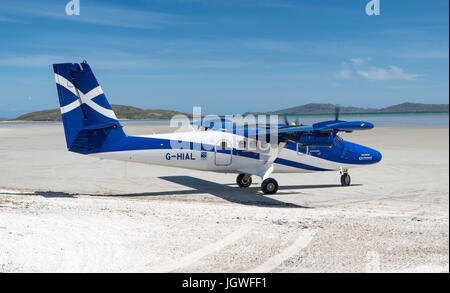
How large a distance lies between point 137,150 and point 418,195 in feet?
41.7

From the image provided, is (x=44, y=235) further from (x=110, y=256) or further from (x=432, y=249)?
(x=432, y=249)

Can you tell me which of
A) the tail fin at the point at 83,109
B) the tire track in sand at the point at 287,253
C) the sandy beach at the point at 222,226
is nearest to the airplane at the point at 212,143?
the tail fin at the point at 83,109

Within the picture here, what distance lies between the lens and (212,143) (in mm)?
19938

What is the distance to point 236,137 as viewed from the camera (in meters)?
20.2

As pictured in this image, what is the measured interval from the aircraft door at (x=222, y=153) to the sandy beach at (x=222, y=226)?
59.6 inches

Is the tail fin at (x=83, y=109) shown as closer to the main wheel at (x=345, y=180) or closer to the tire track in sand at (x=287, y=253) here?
the tire track in sand at (x=287, y=253)

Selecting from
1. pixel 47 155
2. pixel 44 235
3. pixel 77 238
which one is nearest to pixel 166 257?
pixel 77 238

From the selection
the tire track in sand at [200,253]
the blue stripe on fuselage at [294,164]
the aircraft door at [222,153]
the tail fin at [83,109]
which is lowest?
the tire track in sand at [200,253]

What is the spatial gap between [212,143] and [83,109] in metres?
6.00

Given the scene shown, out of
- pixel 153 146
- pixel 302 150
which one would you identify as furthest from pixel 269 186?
pixel 153 146

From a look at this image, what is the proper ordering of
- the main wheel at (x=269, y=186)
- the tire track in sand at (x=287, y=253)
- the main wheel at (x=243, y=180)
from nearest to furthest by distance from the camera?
1. the tire track in sand at (x=287, y=253)
2. the main wheel at (x=269, y=186)
3. the main wheel at (x=243, y=180)

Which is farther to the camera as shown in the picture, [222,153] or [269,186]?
[222,153]

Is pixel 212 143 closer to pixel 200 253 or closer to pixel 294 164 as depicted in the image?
pixel 294 164

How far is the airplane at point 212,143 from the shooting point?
17.4 m
